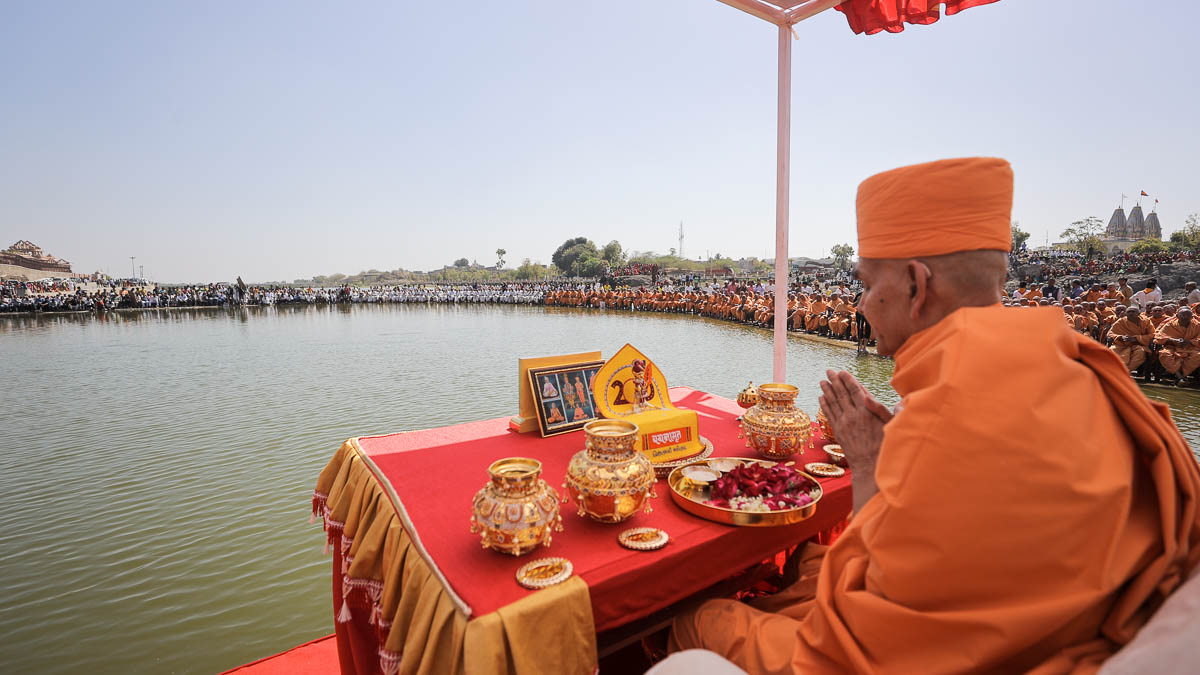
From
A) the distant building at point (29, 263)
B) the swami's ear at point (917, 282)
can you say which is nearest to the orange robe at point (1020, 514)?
the swami's ear at point (917, 282)

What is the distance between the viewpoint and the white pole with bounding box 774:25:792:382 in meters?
3.38

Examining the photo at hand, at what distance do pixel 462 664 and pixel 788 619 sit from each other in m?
0.83

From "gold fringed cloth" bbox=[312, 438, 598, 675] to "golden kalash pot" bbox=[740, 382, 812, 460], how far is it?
1.15 meters

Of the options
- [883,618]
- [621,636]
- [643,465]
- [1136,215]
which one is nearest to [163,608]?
[621,636]

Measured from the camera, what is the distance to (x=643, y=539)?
147cm

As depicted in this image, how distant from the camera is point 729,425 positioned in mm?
2705

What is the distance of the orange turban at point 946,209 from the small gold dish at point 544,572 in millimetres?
1129

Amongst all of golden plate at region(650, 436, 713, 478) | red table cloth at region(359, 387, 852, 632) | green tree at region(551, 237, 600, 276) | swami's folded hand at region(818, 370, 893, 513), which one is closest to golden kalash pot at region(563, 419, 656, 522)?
red table cloth at region(359, 387, 852, 632)

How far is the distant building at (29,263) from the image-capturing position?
57.2 meters

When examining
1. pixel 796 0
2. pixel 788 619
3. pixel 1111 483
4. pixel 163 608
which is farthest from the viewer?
pixel 796 0

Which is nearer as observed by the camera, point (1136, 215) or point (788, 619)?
point (788, 619)

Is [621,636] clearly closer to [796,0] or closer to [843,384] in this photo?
[843,384]

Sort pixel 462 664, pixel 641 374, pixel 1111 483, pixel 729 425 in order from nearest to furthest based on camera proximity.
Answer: pixel 1111 483 < pixel 462 664 < pixel 641 374 < pixel 729 425

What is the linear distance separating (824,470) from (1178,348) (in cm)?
943
